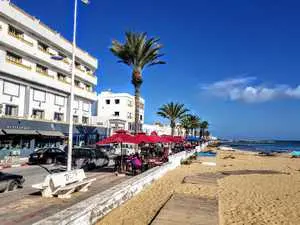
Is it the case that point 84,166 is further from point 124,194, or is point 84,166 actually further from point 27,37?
point 27,37

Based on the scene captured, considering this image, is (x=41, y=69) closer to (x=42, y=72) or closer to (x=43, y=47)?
(x=42, y=72)

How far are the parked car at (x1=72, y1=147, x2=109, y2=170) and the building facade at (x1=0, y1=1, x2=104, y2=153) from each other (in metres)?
11.0

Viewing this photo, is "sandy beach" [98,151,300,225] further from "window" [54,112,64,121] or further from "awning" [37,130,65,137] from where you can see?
"window" [54,112,64,121]

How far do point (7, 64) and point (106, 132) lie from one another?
2859 cm

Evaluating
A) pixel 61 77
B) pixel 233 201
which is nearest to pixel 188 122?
pixel 61 77

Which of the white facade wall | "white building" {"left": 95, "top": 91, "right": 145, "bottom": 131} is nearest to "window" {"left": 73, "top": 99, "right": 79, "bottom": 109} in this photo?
the white facade wall

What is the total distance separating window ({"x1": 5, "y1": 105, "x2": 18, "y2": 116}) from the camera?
3605cm

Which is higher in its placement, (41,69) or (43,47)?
(43,47)

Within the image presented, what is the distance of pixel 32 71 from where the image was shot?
39625mm

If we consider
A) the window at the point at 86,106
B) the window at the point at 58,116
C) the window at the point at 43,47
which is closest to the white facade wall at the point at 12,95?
the window at the point at 43,47

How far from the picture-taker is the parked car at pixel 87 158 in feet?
80.8

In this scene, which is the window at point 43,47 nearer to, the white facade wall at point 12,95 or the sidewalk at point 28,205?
the white facade wall at point 12,95

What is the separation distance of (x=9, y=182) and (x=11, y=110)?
2389 cm

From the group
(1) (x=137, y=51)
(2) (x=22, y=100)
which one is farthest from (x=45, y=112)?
(1) (x=137, y=51)
